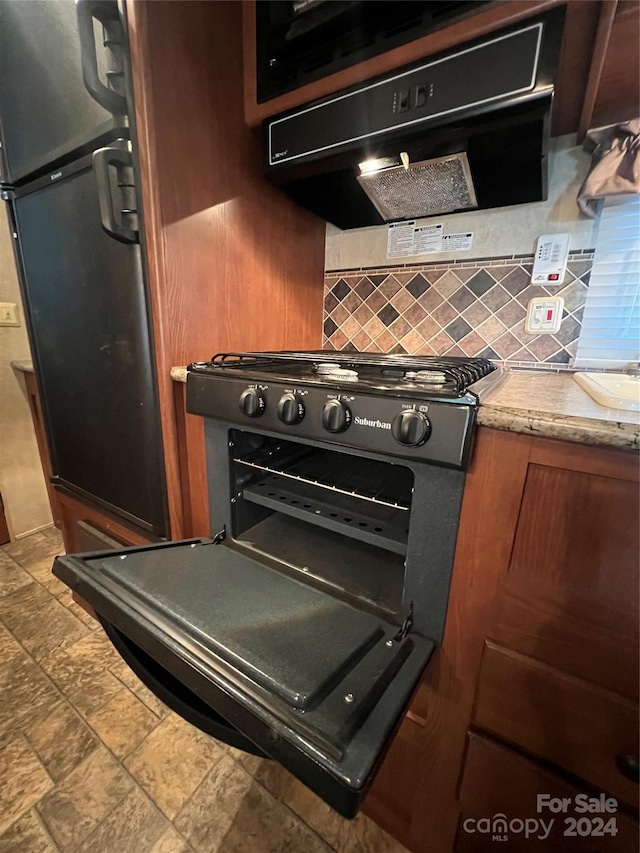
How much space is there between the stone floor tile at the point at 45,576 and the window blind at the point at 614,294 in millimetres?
2095

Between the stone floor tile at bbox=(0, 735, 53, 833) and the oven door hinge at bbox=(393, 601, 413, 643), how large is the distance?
98cm

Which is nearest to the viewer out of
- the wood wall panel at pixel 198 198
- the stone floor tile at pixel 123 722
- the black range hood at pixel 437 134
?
the black range hood at pixel 437 134

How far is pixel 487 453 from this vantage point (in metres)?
0.50

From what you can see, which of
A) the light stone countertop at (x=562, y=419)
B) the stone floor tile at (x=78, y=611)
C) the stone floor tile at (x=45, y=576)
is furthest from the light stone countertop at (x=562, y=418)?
the stone floor tile at (x=45, y=576)

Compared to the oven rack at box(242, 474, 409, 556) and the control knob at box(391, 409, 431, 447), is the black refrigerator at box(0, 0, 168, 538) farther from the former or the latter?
the control knob at box(391, 409, 431, 447)

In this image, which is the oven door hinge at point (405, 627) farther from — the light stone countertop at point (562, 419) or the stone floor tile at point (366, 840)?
the stone floor tile at point (366, 840)

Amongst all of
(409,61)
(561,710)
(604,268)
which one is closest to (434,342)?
(604,268)

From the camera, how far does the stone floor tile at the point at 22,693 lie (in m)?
0.97

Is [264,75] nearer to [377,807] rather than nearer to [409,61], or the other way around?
[409,61]

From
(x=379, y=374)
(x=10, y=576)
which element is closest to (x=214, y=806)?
(x=379, y=374)

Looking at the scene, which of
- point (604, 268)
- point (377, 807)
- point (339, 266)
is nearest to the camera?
point (377, 807)

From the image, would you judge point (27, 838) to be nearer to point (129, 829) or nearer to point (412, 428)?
point (129, 829)

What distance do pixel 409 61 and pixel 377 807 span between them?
1596 mm

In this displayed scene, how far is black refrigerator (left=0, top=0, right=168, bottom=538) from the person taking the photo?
74 centimetres
